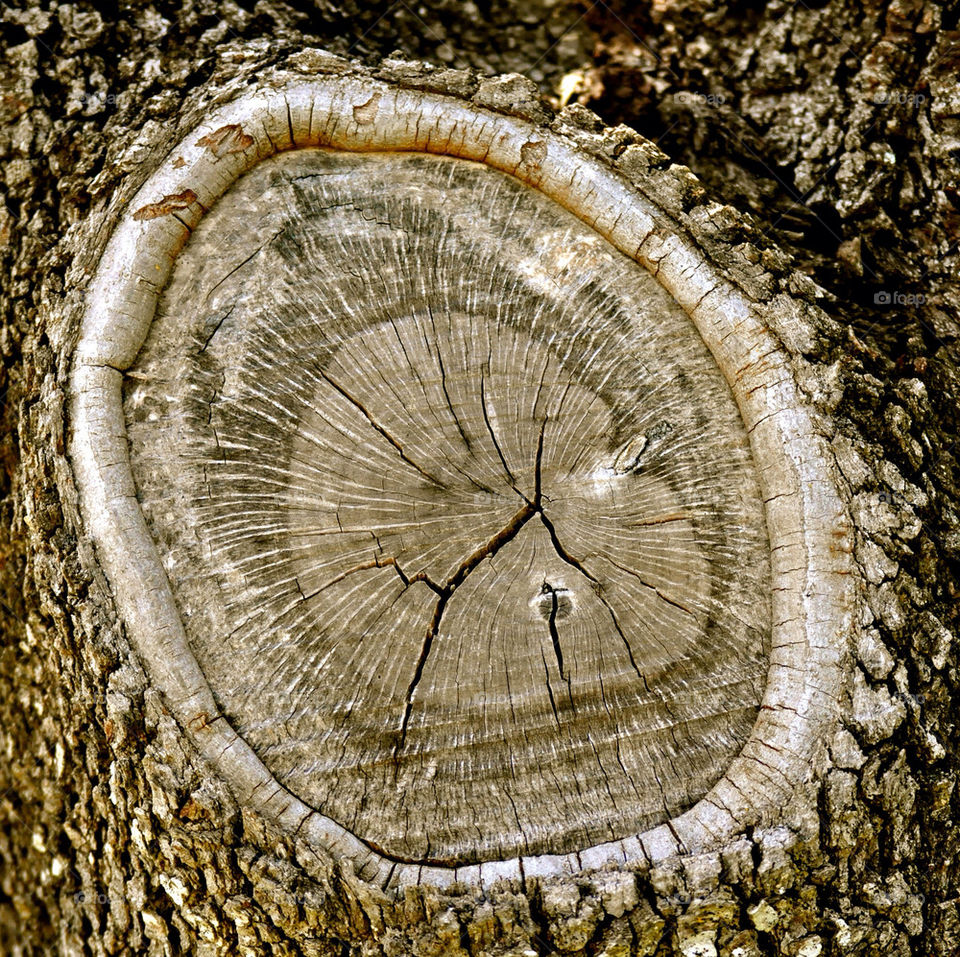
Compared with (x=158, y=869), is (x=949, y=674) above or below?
above

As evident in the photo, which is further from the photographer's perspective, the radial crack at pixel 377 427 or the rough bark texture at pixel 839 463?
the radial crack at pixel 377 427

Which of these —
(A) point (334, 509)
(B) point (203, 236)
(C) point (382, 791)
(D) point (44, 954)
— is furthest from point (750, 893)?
(D) point (44, 954)

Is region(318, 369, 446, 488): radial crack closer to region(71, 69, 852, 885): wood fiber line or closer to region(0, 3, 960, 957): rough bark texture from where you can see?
region(71, 69, 852, 885): wood fiber line

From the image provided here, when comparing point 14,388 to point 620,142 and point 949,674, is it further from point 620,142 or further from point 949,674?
point 949,674

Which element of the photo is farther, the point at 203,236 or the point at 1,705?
the point at 1,705

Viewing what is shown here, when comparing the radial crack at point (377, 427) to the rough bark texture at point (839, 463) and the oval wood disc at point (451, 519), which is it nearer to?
the oval wood disc at point (451, 519)

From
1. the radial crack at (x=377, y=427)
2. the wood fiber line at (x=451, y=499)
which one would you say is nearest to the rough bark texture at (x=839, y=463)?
the wood fiber line at (x=451, y=499)

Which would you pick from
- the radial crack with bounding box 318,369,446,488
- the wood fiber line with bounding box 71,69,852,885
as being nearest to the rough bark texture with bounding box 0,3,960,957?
the wood fiber line with bounding box 71,69,852,885

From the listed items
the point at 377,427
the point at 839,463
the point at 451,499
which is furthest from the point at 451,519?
the point at 839,463

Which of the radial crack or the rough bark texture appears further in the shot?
the radial crack
